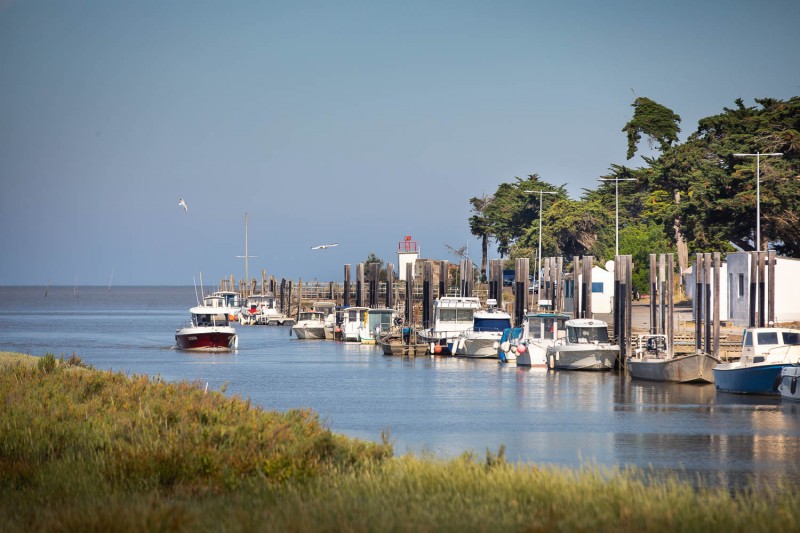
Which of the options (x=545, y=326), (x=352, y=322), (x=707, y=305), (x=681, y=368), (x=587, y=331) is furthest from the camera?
(x=352, y=322)

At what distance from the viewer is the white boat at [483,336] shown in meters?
65.6

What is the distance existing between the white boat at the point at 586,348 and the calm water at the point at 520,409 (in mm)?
724

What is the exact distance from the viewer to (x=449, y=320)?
7006 cm

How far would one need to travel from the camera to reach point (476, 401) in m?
42.4

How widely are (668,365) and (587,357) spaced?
691 centimetres

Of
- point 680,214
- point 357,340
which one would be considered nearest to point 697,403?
point 680,214

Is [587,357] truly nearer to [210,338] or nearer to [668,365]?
[668,365]

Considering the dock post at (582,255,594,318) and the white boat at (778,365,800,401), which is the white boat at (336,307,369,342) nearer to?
the dock post at (582,255,594,318)

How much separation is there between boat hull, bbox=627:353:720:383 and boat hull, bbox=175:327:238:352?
104 feet

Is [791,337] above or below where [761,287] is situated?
A: below

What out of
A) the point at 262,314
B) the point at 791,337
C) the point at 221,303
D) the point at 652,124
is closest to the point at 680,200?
the point at 652,124

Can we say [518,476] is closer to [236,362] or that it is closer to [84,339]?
[236,362]

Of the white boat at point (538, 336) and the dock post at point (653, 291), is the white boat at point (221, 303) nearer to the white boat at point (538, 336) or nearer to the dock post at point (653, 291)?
the white boat at point (538, 336)

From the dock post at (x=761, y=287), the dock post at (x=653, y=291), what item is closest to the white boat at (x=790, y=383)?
the dock post at (x=761, y=287)
